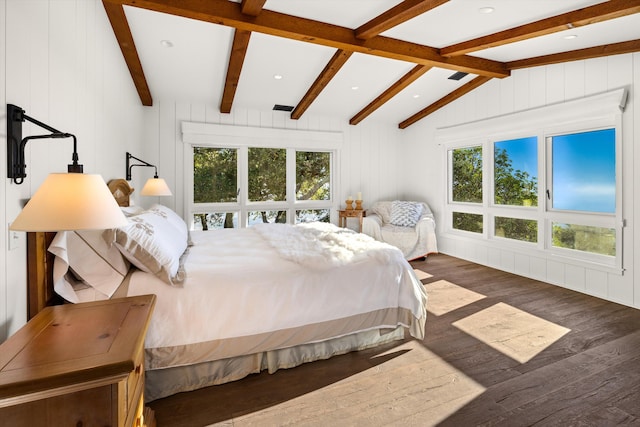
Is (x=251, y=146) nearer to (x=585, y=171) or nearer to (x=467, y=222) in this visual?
(x=467, y=222)

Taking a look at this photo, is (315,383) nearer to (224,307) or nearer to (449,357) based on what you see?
(224,307)

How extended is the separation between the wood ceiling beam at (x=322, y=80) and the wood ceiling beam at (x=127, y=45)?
2.07 m

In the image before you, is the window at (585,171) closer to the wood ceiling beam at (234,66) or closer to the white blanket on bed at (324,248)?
the white blanket on bed at (324,248)

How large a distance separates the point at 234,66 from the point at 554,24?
312 centimetres

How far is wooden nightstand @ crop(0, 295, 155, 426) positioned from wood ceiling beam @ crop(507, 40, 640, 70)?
4522 millimetres

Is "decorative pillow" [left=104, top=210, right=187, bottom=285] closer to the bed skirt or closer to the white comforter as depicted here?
the white comforter

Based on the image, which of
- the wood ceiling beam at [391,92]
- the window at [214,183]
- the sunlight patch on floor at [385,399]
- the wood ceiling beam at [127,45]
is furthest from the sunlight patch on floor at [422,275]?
the wood ceiling beam at [127,45]

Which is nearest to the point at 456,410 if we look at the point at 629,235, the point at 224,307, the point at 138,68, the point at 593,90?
the point at 224,307

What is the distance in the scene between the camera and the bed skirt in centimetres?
194

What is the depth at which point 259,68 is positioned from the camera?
4.11m

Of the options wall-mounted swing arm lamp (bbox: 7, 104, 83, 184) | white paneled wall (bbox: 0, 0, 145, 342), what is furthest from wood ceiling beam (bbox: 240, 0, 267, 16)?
wall-mounted swing arm lamp (bbox: 7, 104, 83, 184)

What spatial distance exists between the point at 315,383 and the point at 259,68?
354 cm

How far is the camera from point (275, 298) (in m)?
2.08

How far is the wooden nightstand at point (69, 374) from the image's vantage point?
2.97 feet
